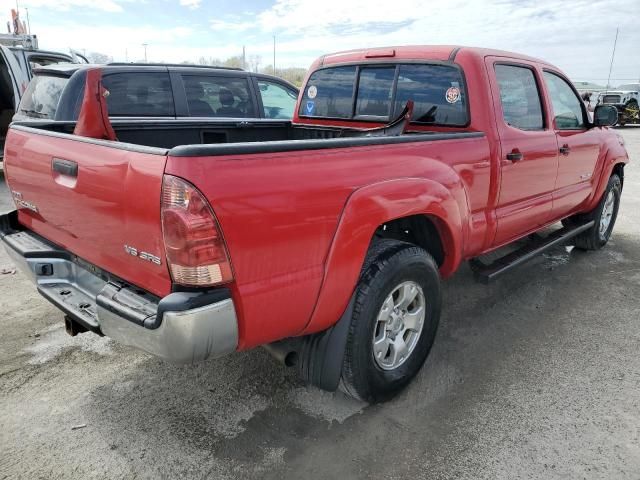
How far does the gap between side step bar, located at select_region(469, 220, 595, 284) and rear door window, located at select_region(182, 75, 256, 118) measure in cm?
418

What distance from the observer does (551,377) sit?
3.05m

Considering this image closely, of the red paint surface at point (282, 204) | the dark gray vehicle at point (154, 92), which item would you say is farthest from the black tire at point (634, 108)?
the red paint surface at point (282, 204)

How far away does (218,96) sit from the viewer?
6.64 m

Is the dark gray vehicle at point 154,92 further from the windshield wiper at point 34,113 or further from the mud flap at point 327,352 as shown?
the mud flap at point 327,352

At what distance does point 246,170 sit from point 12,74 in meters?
8.34

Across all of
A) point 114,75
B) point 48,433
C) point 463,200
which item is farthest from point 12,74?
point 463,200

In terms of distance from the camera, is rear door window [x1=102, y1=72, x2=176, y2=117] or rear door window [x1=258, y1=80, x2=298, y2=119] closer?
rear door window [x1=102, y1=72, x2=176, y2=117]

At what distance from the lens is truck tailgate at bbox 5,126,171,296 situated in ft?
6.30

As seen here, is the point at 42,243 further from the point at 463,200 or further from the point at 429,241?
the point at 463,200

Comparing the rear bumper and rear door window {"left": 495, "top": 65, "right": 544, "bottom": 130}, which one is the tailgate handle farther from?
rear door window {"left": 495, "top": 65, "right": 544, "bottom": 130}

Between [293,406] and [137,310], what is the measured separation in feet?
3.71

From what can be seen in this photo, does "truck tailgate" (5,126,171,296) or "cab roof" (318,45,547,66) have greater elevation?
"cab roof" (318,45,547,66)

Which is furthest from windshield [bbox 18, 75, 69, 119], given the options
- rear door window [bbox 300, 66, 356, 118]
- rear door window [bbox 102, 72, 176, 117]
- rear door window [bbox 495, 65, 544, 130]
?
rear door window [bbox 495, 65, 544, 130]

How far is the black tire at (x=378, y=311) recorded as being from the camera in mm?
2443
